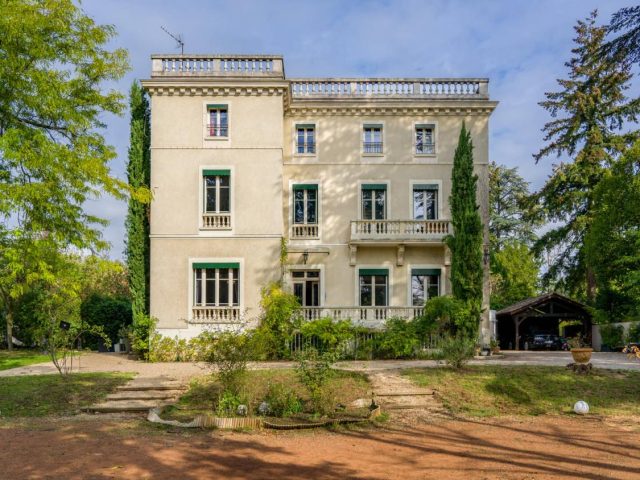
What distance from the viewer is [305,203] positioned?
23.2 m

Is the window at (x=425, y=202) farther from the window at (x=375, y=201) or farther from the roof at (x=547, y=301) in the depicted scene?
the roof at (x=547, y=301)

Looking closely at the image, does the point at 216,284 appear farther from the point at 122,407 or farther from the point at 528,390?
the point at 528,390

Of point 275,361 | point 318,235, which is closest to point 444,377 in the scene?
point 275,361

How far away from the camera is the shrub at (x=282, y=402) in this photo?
1128 cm

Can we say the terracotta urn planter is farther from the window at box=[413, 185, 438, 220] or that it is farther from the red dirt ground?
the window at box=[413, 185, 438, 220]

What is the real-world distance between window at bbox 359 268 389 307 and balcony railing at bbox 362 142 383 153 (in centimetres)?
497

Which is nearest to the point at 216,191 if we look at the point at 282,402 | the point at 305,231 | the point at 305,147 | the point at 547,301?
the point at 305,231

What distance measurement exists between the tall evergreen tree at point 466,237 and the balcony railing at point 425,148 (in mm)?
2311

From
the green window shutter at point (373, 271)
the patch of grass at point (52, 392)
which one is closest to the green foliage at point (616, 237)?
the green window shutter at point (373, 271)

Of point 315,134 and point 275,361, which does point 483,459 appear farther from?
point 315,134

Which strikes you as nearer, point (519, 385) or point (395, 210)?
point (519, 385)

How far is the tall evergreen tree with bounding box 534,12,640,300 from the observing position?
31.0 meters

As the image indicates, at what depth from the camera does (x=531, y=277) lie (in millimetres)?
42188

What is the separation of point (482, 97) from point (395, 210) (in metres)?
5.91
